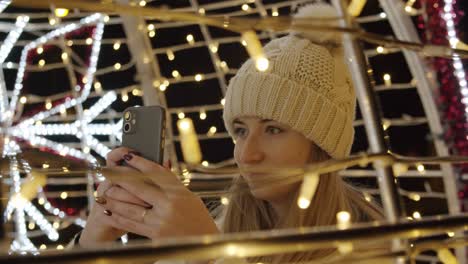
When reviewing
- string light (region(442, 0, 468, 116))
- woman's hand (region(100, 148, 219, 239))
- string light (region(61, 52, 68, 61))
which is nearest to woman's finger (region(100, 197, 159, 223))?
woman's hand (region(100, 148, 219, 239))

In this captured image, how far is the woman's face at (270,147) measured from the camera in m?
0.89

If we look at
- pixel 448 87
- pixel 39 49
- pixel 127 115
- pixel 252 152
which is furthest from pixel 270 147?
pixel 39 49

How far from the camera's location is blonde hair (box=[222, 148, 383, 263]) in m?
0.92

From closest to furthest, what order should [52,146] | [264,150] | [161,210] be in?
1. [161,210]
2. [264,150]
3. [52,146]

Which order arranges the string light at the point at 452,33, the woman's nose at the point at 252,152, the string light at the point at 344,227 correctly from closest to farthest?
the string light at the point at 344,227, the woman's nose at the point at 252,152, the string light at the point at 452,33

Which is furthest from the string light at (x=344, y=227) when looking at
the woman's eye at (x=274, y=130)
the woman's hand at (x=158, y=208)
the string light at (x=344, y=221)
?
the woman's eye at (x=274, y=130)

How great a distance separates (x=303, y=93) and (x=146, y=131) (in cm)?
33

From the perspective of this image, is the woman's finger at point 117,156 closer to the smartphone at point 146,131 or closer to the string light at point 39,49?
the smartphone at point 146,131

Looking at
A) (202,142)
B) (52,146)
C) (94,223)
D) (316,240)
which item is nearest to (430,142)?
(202,142)

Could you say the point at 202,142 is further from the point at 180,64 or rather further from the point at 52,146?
the point at 52,146

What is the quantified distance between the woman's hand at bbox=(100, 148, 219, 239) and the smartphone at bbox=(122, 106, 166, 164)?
20 mm

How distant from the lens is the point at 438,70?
1644 millimetres

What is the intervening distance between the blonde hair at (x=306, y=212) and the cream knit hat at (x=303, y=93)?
1.7 inches

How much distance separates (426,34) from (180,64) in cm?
66
